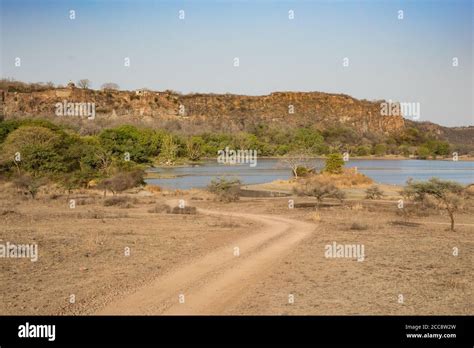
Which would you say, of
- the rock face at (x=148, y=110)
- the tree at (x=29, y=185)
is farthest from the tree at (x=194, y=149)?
the tree at (x=29, y=185)

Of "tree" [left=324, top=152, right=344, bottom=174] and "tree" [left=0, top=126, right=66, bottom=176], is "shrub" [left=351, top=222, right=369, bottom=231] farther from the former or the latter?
"tree" [left=324, top=152, right=344, bottom=174]

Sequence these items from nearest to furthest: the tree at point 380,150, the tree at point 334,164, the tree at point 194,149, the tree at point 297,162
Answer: the tree at point 334,164 → the tree at point 297,162 → the tree at point 194,149 → the tree at point 380,150

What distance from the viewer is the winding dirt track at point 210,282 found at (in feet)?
29.4

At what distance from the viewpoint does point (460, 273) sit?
1198 centimetres

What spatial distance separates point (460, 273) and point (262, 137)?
416ft

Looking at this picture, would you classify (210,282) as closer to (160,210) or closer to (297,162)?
(160,210)

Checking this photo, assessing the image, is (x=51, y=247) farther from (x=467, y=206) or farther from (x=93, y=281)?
(x=467, y=206)

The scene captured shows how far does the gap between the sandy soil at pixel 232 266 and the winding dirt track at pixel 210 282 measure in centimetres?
2

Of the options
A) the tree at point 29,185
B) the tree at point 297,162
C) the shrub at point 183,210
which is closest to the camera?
the shrub at point 183,210

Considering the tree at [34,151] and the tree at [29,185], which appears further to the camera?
the tree at [34,151]

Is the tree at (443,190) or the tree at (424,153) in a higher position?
the tree at (424,153)

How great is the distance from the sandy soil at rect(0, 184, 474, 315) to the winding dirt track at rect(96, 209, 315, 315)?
24 mm

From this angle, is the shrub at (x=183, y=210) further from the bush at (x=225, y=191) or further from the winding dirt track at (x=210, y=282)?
the winding dirt track at (x=210, y=282)

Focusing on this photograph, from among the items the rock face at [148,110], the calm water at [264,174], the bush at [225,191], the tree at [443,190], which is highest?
the rock face at [148,110]
